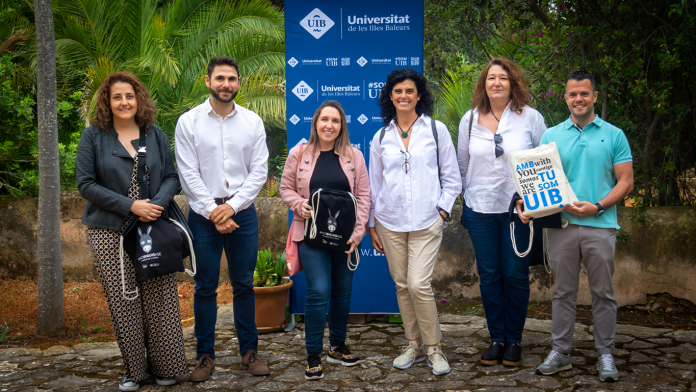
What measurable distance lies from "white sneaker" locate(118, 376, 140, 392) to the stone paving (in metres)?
0.06

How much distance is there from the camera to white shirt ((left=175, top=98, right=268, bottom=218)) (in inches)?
148

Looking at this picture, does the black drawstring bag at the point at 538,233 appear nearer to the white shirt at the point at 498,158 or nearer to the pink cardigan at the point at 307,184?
the white shirt at the point at 498,158

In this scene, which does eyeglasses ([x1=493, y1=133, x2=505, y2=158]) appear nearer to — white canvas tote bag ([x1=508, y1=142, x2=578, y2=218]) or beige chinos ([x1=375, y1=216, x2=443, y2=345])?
white canvas tote bag ([x1=508, y1=142, x2=578, y2=218])

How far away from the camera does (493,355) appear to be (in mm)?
4023

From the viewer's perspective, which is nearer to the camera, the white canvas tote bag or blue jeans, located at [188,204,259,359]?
the white canvas tote bag

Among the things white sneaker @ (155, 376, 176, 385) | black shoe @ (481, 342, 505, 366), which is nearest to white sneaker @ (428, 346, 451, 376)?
black shoe @ (481, 342, 505, 366)

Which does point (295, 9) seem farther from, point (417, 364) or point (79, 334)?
point (79, 334)

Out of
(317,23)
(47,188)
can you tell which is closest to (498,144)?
(317,23)

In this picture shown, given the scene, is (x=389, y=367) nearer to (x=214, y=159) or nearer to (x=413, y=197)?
(x=413, y=197)

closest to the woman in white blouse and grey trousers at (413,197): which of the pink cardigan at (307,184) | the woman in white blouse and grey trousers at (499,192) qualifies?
the pink cardigan at (307,184)

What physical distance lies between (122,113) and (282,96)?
21.5 ft

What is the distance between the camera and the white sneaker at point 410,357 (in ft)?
13.1

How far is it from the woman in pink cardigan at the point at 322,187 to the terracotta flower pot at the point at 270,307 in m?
1.09

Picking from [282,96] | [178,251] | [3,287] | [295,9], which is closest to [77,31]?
[282,96]
